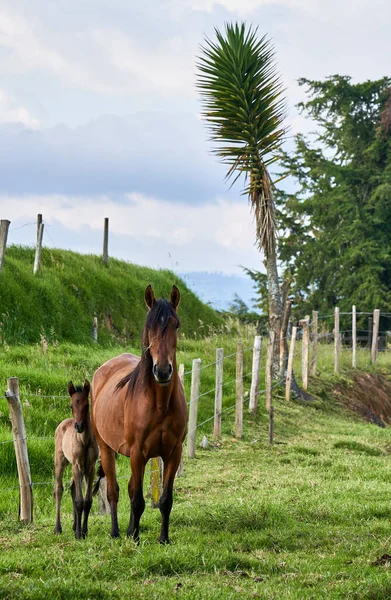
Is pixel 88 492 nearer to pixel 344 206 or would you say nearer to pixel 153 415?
pixel 153 415

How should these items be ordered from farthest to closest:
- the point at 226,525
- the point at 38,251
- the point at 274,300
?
the point at 38,251 < the point at 274,300 < the point at 226,525

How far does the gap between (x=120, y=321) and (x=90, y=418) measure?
1645 centimetres

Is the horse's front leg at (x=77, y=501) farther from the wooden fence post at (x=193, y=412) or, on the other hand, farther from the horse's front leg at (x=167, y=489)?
the wooden fence post at (x=193, y=412)

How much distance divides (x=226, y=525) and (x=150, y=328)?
2483 millimetres

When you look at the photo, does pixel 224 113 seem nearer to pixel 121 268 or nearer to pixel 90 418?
pixel 121 268

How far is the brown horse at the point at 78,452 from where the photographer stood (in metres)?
8.21

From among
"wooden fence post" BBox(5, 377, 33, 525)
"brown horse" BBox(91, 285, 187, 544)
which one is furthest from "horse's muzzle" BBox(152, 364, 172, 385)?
"wooden fence post" BBox(5, 377, 33, 525)

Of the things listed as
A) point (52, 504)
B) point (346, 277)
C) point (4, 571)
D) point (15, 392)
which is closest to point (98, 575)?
point (4, 571)

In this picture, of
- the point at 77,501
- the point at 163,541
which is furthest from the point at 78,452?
the point at 163,541

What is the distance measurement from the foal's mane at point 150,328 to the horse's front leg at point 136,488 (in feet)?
2.12

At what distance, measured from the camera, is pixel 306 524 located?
337 inches

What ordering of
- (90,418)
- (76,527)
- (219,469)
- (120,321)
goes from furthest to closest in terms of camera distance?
(120,321) < (219,469) < (90,418) < (76,527)

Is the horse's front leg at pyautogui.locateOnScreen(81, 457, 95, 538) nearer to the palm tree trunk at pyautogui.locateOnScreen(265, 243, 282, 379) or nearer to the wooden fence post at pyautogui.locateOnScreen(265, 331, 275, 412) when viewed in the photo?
the wooden fence post at pyautogui.locateOnScreen(265, 331, 275, 412)

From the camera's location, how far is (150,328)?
23.5 ft
